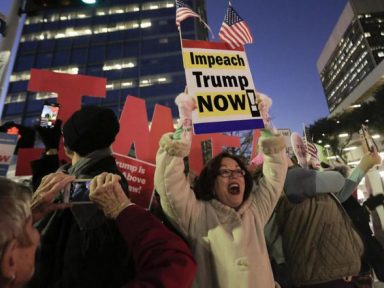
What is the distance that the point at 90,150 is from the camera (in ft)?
5.03

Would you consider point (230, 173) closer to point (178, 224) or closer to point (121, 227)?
point (178, 224)

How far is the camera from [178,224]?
73.0 inches

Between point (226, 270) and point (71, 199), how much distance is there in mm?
1075

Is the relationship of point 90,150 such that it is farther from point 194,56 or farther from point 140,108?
point 140,108

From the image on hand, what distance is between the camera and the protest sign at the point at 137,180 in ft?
8.80

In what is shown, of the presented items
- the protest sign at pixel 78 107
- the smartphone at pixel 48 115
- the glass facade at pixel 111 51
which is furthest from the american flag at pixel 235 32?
the glass facade at pixel 111 51

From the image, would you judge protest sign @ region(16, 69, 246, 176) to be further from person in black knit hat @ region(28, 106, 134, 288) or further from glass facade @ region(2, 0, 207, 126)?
glass facade @ region(2, 0, 207, 126)

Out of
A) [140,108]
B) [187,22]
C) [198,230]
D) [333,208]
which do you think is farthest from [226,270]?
[187,22]

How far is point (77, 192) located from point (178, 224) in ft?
2.85

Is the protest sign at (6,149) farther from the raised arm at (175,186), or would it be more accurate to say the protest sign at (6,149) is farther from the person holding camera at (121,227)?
the person holding camera at (121,227)

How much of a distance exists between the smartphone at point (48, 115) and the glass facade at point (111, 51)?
37.7 metres

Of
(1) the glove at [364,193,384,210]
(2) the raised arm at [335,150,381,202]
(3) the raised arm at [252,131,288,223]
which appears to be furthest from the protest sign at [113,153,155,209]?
(1) the glove at [364,193,384,210]

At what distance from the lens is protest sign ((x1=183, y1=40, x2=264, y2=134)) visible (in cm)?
273

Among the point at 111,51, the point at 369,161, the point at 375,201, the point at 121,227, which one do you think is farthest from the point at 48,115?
the point at 111,51
